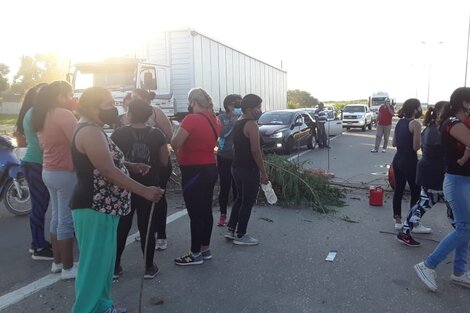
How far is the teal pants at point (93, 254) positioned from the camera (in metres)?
3.12

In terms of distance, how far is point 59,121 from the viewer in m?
4.20

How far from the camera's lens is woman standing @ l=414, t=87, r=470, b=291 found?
13.0 ft

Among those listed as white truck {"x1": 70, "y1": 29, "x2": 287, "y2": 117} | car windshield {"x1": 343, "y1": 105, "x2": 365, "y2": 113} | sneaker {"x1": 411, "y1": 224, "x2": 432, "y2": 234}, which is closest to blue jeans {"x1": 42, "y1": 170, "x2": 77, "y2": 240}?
sneaker {"x1": 411, "y1": 224, "x2": 432, "y2": 234}

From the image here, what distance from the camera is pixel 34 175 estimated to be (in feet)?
16.0

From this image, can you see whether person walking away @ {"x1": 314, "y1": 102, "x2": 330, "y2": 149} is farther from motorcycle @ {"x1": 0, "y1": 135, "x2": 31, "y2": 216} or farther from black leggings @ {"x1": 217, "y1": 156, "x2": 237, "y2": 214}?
motorcycle @ {"x1": 0, "y1": 135, "x2": 31, "y2": 216}

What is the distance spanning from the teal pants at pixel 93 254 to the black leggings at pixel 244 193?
2249 mm

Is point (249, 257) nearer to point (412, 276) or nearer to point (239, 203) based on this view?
point (239, 203)

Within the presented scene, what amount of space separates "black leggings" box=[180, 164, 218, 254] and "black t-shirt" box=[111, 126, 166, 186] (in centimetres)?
54

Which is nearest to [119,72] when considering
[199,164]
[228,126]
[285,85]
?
[228,126]

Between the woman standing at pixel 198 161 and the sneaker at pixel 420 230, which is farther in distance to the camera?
the sneaker at pixel 420 230

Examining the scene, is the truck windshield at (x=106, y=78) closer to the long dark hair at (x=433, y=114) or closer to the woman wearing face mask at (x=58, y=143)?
the woman wearing face mask at (x=58, y=143)

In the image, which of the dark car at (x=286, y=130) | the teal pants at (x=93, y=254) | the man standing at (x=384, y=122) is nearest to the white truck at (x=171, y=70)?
the dark car at (x=286, y=130)

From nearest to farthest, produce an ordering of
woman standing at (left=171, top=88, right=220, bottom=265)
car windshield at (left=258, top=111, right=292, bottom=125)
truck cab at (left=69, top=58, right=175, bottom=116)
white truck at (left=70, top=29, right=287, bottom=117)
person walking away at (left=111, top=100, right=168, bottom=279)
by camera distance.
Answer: person walking away at (left=111, top=100, right=168, bottom=279) < woman standing at (left=171, top=88, right=220, bottom=265) < truck cab at (left=69, top=58, right=175, bottom=116) < white truck at (left=70, top=29, right=287, bottom=117) < car windshield at (left=258, top=111, right=292, bottom=125)

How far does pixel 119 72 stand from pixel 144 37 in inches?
95.2
